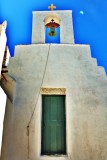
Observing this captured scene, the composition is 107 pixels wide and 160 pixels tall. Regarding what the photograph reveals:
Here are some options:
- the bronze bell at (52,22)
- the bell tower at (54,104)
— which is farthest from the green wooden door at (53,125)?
the bronze bell at (52,22)

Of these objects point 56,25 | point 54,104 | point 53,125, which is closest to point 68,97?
point 54,104

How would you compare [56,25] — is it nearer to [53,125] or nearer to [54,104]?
[54,104]

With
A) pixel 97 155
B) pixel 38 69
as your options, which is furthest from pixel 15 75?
pixel 97 155

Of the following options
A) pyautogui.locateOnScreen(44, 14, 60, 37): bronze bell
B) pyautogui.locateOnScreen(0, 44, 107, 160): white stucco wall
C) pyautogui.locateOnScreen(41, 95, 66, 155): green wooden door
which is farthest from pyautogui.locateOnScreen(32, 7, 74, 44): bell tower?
pyautogui.locateOnScreen(41, 95, 66, 155): green wooden door

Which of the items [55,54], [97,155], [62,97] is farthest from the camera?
[55,54]

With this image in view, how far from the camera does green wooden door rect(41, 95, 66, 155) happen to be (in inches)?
227

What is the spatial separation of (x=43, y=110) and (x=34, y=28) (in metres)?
2.96

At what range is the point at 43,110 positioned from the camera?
241 inches

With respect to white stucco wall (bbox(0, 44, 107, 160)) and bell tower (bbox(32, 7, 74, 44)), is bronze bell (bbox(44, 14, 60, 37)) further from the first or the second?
white stucco wall (bbox(0, 44, 107, 160))

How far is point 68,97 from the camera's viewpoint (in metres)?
6.09

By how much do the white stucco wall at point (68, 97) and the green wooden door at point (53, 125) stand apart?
0.67ft

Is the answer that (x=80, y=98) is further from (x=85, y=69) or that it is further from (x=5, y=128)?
(x=5, y=128)

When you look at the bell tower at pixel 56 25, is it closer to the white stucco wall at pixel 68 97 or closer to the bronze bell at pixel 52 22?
the bronze bell at pixel 52 22

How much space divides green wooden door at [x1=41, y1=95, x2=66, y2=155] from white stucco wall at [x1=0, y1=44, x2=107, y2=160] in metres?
0.21
